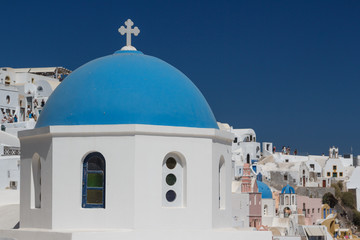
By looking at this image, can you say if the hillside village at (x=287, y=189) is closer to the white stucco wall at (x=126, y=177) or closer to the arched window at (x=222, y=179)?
the arched window at (x=222, y=179)

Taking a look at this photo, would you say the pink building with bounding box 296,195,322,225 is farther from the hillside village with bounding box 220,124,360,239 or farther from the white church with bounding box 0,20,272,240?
the white church with bounding box 0,20,272,240

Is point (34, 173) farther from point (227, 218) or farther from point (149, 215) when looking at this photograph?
point (227, 218)

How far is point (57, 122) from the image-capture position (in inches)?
483

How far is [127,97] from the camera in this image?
11922 mm

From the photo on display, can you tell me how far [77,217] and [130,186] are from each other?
1.02 m

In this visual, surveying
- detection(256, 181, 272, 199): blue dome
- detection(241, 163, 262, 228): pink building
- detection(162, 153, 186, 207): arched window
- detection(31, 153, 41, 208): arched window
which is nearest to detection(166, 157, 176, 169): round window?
detection(162, 153, 186, 207): arched window

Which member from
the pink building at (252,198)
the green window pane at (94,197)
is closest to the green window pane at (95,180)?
the green window pane at (94,197)

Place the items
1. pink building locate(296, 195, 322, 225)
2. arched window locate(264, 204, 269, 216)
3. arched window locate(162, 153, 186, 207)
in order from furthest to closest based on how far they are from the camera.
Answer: pink building locate(296, 195, 322, 225), arched window locate(264, 204, 269, 216), arched window locate(162, 153, 186, 207)

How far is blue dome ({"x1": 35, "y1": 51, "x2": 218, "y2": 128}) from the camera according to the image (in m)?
11.9

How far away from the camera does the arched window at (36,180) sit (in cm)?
1260

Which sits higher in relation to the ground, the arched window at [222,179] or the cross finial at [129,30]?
the cross finial at [129,30]

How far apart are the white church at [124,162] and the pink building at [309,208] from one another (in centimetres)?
4758

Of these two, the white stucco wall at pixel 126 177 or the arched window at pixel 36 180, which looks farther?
the arched window at pixel 36 180

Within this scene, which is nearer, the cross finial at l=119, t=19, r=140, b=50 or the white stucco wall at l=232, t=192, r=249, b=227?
the cross finial at l=119, t=19, r=140, b=50
